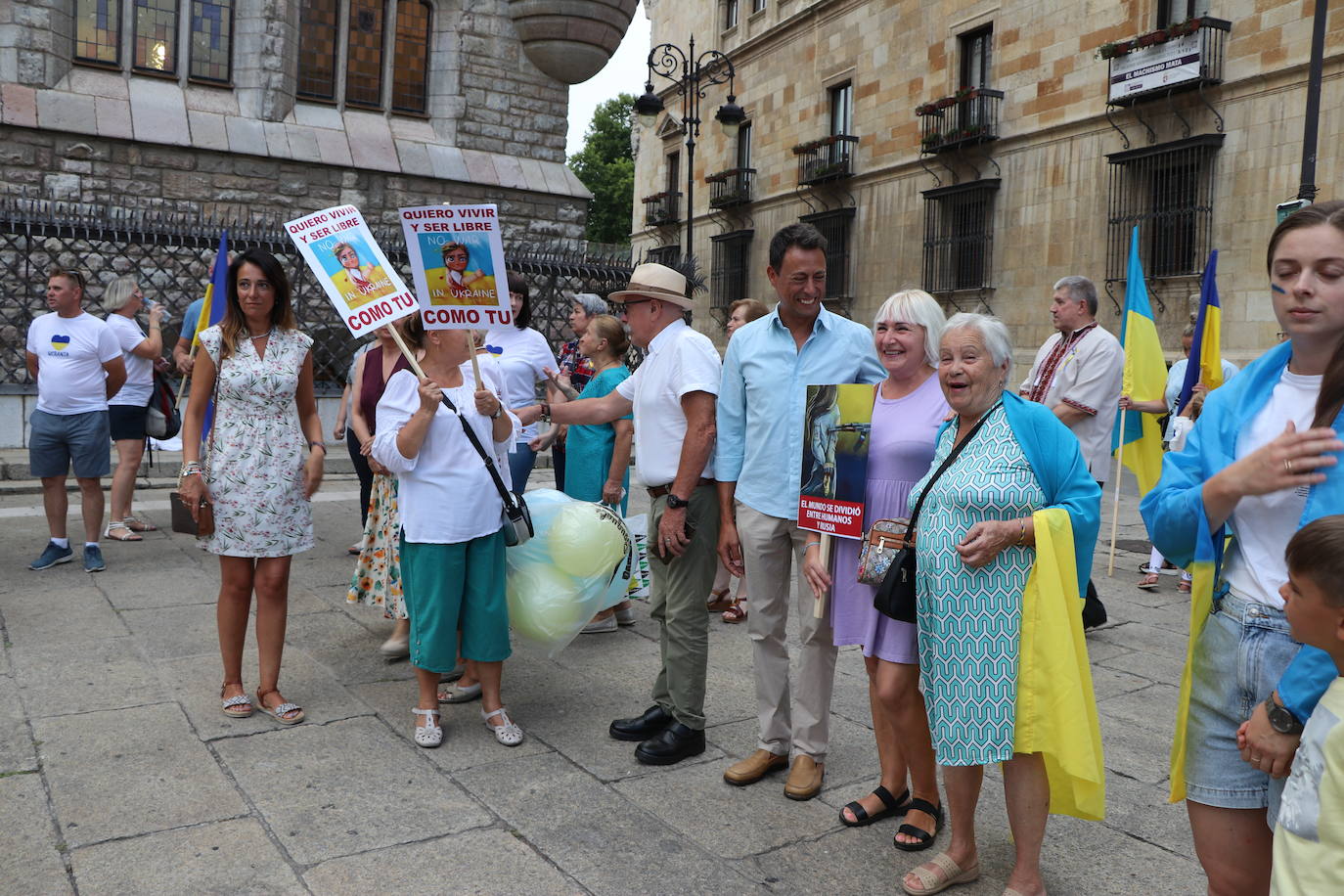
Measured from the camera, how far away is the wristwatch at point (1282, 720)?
188cm

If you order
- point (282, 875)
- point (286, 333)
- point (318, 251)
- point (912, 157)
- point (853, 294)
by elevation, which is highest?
point (912, 157)

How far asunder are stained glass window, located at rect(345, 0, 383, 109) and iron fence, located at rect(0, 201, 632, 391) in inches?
93.5

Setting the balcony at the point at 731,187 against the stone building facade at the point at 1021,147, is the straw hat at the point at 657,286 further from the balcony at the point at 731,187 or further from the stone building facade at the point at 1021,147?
the balcony at the point at 731,187

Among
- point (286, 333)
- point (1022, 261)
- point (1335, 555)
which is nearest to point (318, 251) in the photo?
point (286, 333)

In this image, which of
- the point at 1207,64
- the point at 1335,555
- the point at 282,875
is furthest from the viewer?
the point at 1207,64

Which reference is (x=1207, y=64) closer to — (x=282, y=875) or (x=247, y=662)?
(x=247, y=662)

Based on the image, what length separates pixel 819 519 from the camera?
133 inches

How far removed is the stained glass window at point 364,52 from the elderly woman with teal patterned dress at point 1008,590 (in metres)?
15.1

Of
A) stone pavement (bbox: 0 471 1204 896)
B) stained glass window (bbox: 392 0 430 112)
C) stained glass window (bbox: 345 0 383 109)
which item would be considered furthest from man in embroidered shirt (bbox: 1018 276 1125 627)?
stained glass window (bbox: 345 0 383 109)

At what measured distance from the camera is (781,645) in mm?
3840

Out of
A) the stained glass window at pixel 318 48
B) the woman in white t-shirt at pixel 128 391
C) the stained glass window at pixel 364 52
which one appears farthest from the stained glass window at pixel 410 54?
the woman in white t-shirt at pixel 128 391

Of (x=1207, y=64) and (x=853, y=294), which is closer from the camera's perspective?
(x=1207, y=64)

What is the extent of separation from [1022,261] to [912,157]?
4.15 meters

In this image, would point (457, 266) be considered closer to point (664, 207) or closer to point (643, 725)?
point (643, 725)
